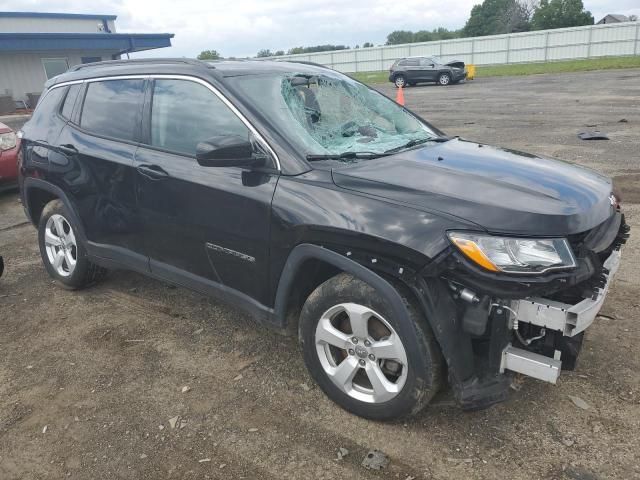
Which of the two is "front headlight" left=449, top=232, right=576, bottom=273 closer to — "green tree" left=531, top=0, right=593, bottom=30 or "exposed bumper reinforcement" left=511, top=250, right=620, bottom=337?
"exposed bumper reinforcement" left=511, top=250, right=620, bottom=337

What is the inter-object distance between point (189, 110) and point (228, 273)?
1066 mm

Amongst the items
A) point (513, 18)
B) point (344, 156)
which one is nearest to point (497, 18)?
point (513, 18)

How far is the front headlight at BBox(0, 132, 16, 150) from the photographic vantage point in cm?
768

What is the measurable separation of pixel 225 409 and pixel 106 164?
1.93m

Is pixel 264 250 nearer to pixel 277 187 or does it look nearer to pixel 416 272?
pixel 277 187

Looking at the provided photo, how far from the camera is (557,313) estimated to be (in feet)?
7.60

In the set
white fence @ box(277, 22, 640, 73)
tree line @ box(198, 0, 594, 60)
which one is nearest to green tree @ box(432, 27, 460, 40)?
tree line @ box(198, 0, 594, 60)

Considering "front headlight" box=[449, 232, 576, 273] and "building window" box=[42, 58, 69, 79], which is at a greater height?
"building window" box=[42, 58, 69, 79]

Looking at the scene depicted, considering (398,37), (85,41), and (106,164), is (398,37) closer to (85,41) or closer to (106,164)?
(85,41)

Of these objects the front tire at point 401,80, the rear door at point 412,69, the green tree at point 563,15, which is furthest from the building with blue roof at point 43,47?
the green tree at point 563,15

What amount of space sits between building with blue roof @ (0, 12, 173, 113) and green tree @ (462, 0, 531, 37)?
228 feet

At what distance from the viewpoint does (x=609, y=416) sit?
9.18 feet

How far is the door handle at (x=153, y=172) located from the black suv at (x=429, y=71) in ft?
86.9

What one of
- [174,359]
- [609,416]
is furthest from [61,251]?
[609,416]
